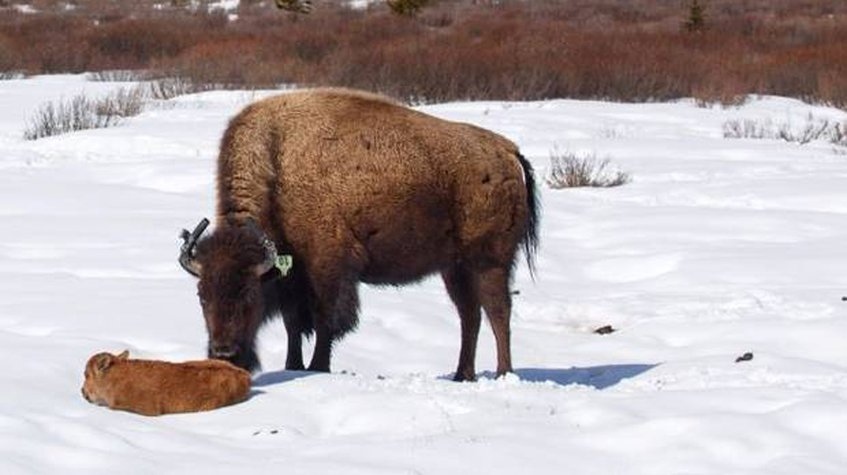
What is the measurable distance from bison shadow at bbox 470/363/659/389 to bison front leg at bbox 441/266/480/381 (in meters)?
0.18

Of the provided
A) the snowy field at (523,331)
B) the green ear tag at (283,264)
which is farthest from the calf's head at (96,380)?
the green ear tag at (283,264)

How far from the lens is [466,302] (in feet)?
27.1

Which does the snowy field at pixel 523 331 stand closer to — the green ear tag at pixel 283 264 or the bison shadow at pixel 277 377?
the bison shadow at pixel 277 377

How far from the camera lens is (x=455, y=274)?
8.21m

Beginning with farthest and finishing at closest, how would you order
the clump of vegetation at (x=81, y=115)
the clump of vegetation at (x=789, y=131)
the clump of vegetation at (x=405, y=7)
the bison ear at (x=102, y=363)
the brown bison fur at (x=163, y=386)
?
the clump of vegetation at (x=405, y=7) < the clump of vegetation at (x=789, y=131) < the clump of vegetation at (x=81, y=115) < the bison ear at (x=102, y=363) < the brown bison fur at (x=163, y=386)

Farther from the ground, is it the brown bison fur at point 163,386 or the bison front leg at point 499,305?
the brown bison fur at point 163,386

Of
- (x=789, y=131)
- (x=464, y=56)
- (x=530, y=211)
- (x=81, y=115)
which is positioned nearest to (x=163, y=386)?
(x=530, y=211)

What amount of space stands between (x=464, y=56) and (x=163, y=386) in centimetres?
1911

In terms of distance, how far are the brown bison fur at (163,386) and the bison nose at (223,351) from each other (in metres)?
0.53

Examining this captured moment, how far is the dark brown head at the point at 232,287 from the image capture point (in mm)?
6742

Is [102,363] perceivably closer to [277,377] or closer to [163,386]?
[163,386]

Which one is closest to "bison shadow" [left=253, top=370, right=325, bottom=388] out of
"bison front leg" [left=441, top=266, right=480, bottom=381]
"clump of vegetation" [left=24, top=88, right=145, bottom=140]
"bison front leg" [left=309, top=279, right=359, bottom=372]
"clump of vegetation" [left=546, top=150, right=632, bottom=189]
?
"bison front leg" [left=309, top=279, right=359, bottom=372]

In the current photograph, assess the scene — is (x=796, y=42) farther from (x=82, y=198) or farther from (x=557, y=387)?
(x=557, y=387)

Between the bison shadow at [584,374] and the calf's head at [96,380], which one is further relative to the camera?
the bison shadow at [584,374]
